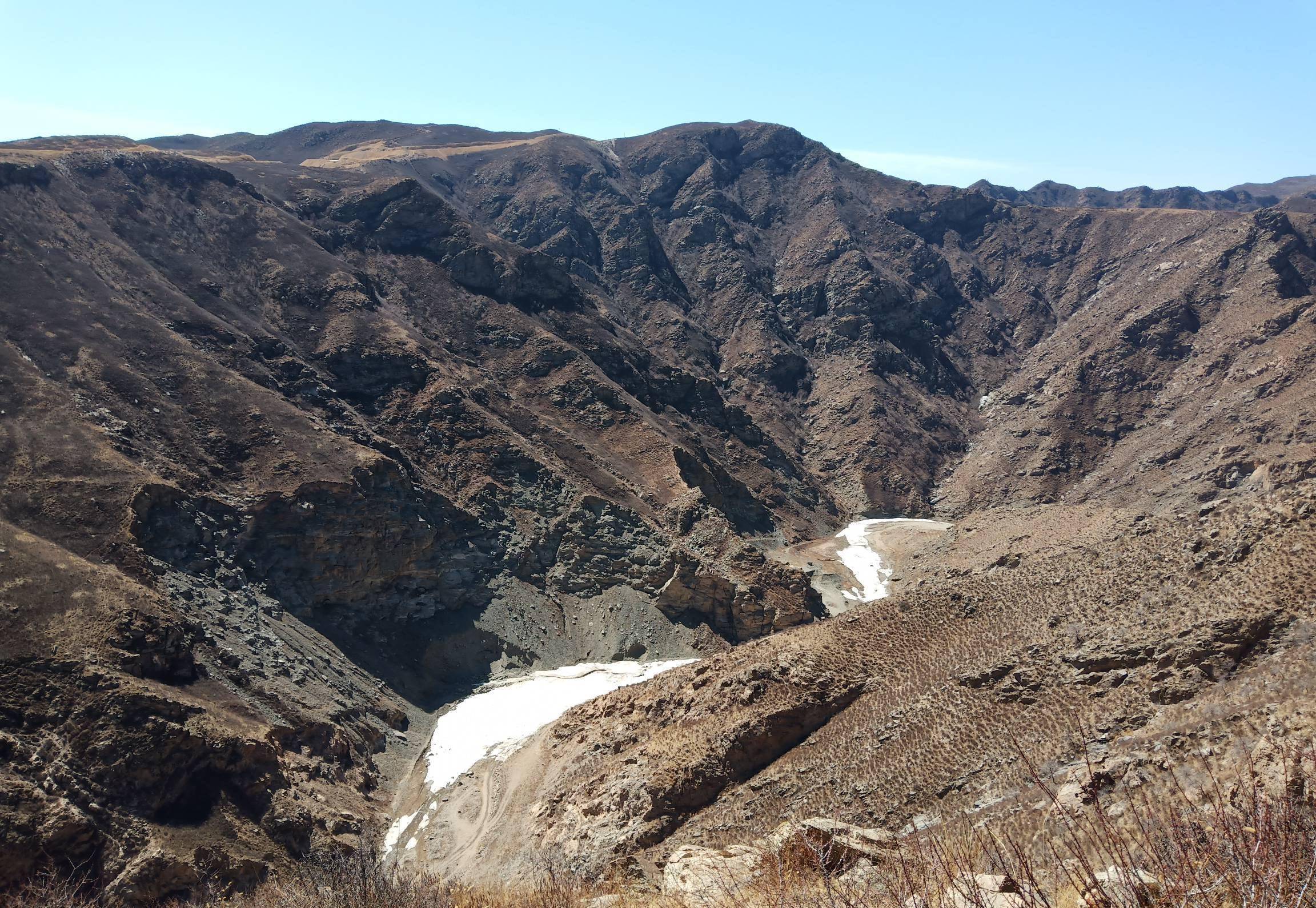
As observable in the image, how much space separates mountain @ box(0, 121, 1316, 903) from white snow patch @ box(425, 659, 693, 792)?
185 cm

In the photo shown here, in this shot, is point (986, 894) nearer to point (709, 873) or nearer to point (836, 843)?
point (836, 843)

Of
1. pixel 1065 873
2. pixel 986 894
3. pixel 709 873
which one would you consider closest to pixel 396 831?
A: pixel 709 873

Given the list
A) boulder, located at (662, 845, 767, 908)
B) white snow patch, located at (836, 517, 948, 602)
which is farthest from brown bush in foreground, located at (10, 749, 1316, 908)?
white snow patch, located at (836, 517, 948, 602)

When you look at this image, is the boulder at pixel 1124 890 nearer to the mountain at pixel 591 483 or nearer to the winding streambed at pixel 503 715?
the mountain at pixel 591 483

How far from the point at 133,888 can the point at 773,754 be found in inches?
794

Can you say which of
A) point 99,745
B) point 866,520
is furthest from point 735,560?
point 99,745

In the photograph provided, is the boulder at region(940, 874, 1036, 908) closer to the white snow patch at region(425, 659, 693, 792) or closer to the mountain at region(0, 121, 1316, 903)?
the mountain at region(0, 121, 1316, 903)

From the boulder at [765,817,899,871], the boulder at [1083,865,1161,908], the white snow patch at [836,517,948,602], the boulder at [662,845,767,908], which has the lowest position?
the white snow patch at [836,517,948,602]

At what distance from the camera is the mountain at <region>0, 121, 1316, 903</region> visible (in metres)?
22.9

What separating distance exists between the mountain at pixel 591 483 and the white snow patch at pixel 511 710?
6.07 ft

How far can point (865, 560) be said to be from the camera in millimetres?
75062

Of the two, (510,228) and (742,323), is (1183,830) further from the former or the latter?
(510,228)

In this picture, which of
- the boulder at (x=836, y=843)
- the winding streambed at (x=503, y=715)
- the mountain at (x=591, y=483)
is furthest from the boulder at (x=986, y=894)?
the winding streambed at (x=503, y=715)

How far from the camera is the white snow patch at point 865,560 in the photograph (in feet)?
220
